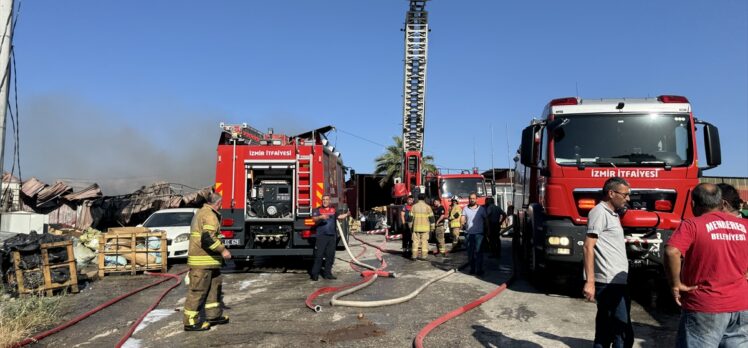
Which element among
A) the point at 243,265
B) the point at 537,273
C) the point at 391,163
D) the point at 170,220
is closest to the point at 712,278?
the point at 537,273

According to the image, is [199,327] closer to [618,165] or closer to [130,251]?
[130,251]

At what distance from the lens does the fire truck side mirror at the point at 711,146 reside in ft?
23.1

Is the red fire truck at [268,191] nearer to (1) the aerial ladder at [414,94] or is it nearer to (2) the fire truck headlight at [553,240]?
(2) the fire truck headlight at [553,240]

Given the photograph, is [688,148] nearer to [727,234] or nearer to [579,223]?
[579,223]

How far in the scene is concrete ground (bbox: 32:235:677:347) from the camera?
5.39m

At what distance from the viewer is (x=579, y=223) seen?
705cm

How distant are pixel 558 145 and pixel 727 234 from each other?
4.36m

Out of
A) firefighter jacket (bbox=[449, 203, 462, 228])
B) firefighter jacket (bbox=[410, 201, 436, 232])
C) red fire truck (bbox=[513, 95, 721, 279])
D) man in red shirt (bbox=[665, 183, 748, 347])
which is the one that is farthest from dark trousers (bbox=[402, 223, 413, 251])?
man in red shirt (bbox=[665, 183, 748, 347])

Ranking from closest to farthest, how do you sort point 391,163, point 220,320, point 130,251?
point 220,320, point 130,251, point 391,163

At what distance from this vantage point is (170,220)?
12914 millimetres

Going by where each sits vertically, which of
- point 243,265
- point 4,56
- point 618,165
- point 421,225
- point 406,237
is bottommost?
point 243,265

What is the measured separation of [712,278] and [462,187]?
14340 millimetres

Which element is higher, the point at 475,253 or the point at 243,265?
the point at 475,253

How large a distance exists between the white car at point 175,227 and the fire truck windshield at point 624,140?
7642 mm
